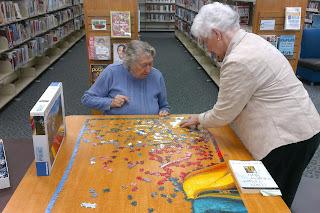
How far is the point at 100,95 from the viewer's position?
256 centimetres

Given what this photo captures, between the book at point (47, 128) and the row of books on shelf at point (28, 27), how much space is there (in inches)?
151

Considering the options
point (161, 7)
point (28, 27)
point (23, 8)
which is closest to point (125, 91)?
point (23, 8)

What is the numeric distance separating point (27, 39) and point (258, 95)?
17.6 feet

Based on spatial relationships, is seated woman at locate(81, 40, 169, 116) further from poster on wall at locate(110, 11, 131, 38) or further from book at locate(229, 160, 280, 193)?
poster on wall at locate(110, 11, 131, 38)

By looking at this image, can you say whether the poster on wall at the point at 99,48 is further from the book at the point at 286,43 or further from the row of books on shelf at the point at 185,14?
the row of books on shelf at the point at 185,14

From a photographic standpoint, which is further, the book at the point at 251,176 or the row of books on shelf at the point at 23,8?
the row of books on shelf at the point at 23,8

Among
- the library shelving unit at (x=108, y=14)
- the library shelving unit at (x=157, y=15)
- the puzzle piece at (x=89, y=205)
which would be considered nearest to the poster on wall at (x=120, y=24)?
the library shelving unit at (x=108, y=14)

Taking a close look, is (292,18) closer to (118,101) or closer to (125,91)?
(125,91)

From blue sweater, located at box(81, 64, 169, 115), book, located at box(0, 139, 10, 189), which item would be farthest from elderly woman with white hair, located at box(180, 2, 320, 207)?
book, located at box(0, 139, 10, 189)

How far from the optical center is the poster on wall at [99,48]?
11.6 ft

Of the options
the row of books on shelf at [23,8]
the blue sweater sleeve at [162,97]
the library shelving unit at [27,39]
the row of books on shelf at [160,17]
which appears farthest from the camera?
the row of books on shelf at [160,17]

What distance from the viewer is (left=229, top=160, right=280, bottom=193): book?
4.97 feet

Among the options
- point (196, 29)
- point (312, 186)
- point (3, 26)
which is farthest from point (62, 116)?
point (3, 26)

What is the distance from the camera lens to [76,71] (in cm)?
713
